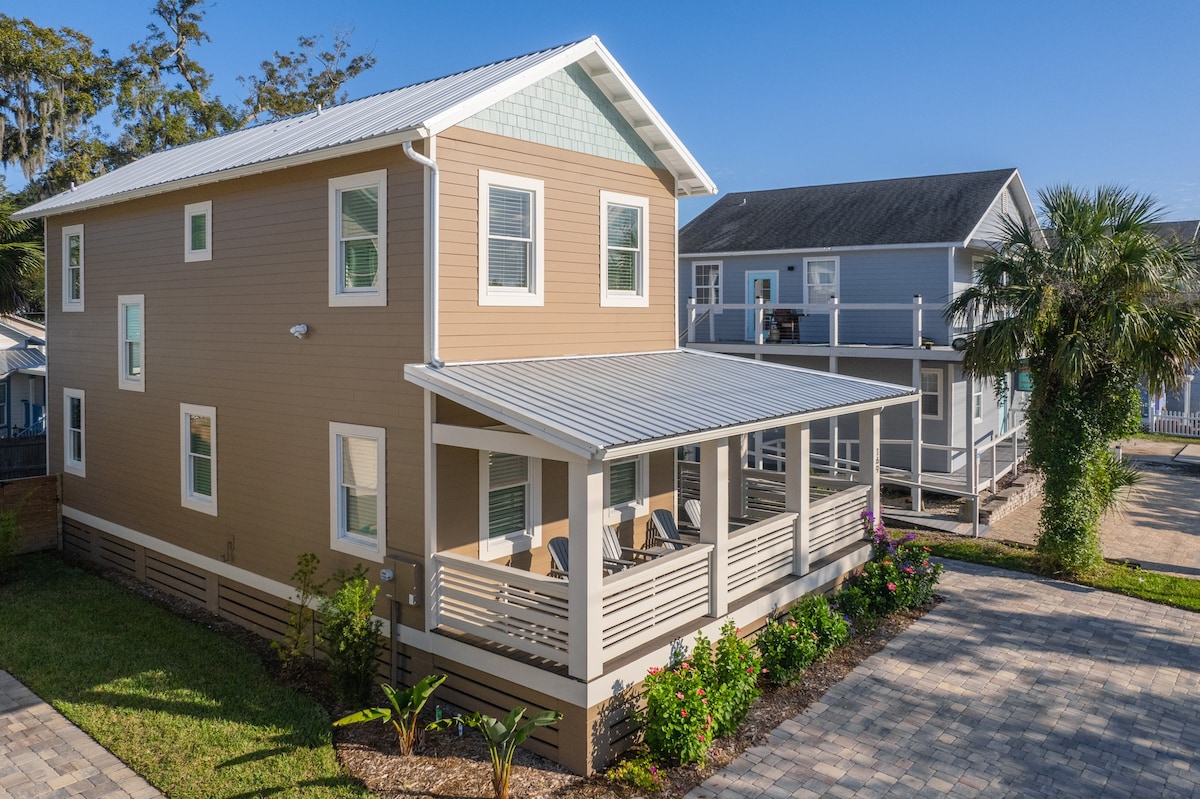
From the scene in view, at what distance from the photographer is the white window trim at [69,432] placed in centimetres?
1542

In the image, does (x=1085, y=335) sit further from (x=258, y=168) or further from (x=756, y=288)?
(x=258, y=168)

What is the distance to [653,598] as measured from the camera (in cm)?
898

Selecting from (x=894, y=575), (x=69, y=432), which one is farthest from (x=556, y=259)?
(x=69, y=432)

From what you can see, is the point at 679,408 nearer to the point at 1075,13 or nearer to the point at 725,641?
the point at 725,641

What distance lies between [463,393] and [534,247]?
2945mm

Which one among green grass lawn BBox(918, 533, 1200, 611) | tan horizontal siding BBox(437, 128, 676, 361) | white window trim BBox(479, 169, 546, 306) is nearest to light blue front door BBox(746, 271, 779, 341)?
green grass lawn BBox(918, 533, 1200, 611)

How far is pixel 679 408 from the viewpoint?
954 cm

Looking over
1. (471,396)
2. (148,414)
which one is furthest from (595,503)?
(148,414)

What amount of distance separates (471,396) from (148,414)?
7906mm

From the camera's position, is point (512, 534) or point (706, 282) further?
point (706, 282)

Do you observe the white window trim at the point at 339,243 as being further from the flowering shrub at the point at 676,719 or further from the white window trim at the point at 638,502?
the flowering shrub at the point at 676,719

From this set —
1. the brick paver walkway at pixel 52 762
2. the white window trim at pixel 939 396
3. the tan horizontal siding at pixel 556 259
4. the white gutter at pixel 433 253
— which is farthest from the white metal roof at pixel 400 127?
the white window trim at pixel 939 396

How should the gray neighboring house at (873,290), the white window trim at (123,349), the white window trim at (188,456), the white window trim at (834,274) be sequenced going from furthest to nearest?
the white window trim at (834,274) < the gray neighboring house at (873,290) < the white window trim at (123,349) < the white window trim at (188,456)

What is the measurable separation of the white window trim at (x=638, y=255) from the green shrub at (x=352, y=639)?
5.13m
